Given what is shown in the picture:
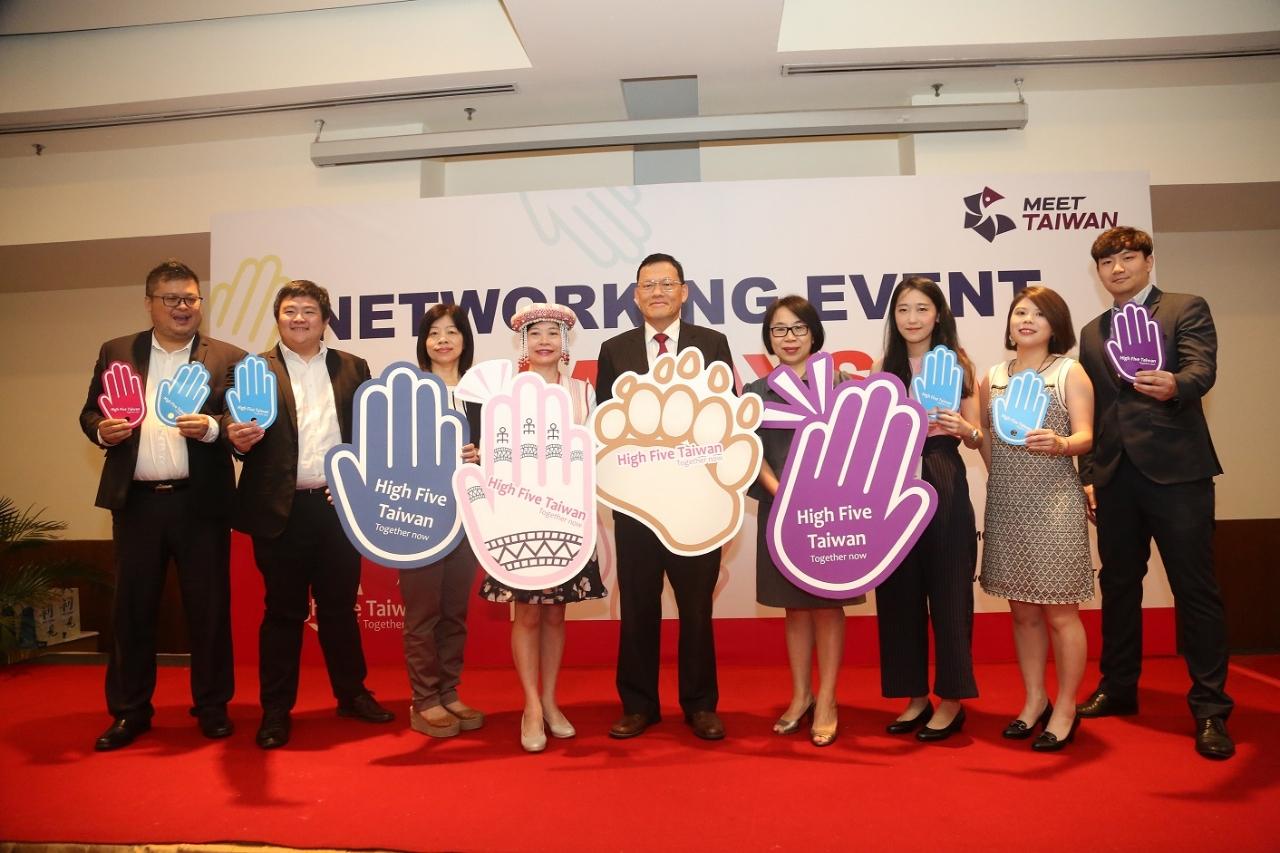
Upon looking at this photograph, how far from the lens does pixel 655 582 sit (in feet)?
9.54

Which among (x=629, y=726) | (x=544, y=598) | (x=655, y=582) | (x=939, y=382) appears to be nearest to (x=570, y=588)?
(x=544, y=598)

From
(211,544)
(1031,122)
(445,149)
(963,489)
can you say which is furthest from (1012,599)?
(445,149)

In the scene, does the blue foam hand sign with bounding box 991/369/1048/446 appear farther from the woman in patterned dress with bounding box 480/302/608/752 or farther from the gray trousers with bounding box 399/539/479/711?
the gray trousers with bounding box 399/539/479/711

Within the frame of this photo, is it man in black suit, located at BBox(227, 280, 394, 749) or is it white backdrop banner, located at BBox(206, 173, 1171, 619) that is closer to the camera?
man in black suit, located at BBox(227, 280, 394, 749)

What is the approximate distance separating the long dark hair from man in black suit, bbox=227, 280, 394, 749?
1.96m

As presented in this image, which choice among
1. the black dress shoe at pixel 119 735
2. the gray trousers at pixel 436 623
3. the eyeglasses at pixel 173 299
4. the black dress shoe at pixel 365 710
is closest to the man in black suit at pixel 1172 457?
the gray trousers at pixel 436 623

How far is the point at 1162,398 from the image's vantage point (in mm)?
2652

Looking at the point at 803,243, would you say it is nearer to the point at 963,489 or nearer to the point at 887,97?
the point at 887,97

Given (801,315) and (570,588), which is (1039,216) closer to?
(801,315)

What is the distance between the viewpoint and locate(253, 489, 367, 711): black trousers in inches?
116

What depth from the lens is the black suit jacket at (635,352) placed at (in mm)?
2934

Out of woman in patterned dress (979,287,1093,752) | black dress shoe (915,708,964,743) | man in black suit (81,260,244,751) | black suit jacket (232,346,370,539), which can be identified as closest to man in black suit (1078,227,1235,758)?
woman in patterned dress (979,287,1093,752)

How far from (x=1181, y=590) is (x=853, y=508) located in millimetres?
1154

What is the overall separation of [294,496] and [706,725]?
1.66m
